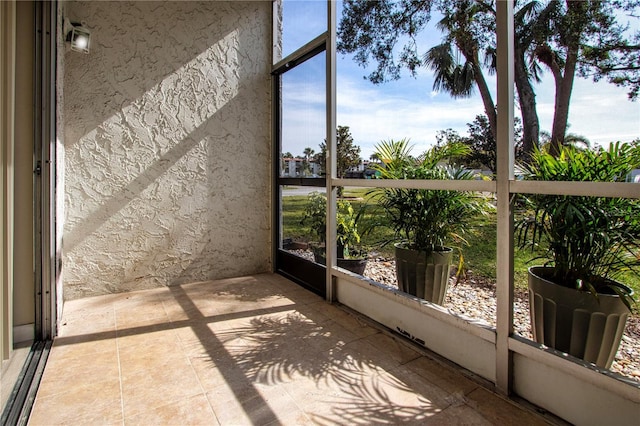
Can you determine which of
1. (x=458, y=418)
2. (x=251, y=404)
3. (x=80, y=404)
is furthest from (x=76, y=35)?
(x=458, y=418)

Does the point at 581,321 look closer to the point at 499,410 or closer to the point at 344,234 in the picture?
the point at 499,410

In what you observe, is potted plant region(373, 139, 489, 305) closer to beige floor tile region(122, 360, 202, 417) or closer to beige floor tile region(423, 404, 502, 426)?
beige floor tile region(423, 404, 502, 426)

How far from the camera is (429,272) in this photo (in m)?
2.54

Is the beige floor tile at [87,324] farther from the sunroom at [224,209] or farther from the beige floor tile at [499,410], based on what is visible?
the beige floor tile at [499,410]

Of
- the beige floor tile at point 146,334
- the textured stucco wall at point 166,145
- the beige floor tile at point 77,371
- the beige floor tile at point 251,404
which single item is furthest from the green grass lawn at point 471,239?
the beige floor tile at point 77,371

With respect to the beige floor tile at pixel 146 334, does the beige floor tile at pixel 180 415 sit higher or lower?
lower

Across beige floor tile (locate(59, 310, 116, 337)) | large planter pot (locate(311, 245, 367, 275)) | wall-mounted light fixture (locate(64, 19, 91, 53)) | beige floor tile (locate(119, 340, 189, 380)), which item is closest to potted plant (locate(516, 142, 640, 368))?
large planter pot (locate(311, 245, 367, 275))

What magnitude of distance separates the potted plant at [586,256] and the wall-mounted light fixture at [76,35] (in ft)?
11.0

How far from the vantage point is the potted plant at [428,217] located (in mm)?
2469

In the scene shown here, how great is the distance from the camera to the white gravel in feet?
5.75

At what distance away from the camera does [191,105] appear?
12.2 ft

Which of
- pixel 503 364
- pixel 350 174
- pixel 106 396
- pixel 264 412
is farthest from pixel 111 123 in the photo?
pixel 503 364

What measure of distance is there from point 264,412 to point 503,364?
1.21 m

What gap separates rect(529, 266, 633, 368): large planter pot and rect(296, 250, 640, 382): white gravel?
0.20 m
